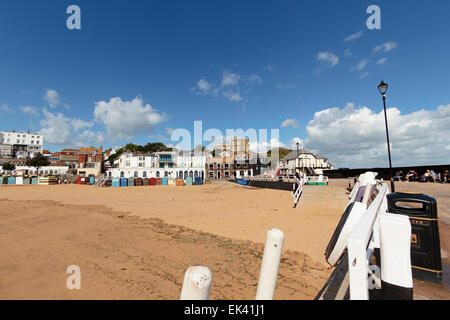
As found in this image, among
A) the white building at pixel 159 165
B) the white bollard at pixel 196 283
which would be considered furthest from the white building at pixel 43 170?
the white bollard at pixel 196 283

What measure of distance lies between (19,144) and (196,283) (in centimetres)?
14392

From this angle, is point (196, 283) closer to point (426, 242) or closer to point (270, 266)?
point (270, 266)

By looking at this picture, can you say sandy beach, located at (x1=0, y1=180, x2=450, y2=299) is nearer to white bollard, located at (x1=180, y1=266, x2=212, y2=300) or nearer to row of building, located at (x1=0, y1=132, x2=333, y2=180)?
white bollard, located at (x1=180, y1=266, x2=212, y2=300)

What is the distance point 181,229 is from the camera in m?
8.62

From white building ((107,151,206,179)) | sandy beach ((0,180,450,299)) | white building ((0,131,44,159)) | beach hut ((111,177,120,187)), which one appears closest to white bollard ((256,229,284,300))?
sandy beach ((0,180,450,299))

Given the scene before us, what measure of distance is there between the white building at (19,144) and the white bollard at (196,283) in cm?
13063

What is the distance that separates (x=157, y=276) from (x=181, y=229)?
4.16 m

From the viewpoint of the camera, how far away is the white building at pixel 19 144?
93.1 meters

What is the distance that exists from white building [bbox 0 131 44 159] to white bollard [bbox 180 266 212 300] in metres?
131

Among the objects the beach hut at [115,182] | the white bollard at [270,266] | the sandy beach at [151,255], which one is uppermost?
the white bollard at [270,266]

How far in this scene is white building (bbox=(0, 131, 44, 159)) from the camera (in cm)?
9306

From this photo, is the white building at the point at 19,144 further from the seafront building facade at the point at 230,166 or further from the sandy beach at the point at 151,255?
the sandy beach at the point at 151,255
